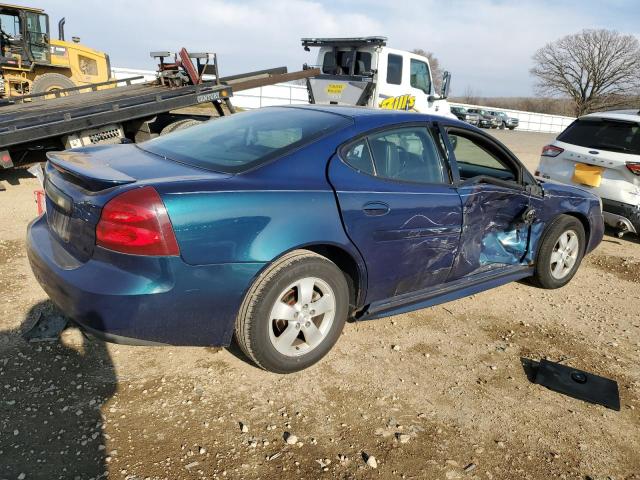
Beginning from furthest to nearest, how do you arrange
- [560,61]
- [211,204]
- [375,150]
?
1. [560,61]
2. [375,150]
3. [211,204]

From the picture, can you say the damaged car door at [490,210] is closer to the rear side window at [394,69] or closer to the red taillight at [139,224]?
the red taillight at [139,224]

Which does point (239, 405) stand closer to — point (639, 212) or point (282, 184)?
point (282, 184)

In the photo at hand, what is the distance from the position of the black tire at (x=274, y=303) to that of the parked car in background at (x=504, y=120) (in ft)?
122

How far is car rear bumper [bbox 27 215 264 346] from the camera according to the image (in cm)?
225

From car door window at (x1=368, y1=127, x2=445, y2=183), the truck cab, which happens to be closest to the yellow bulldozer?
the truck cab

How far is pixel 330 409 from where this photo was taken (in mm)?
2600

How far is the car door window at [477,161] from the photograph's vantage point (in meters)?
3.57

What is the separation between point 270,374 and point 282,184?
110 centimetres

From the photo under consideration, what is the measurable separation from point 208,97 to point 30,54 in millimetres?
9238

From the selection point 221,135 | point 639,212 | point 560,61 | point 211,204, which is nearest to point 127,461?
point 211,204

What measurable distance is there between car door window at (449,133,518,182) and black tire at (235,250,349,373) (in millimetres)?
1351

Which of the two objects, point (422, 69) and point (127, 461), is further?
point (422, 69)

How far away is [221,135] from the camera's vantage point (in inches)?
127

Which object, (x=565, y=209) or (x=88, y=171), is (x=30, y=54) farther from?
(x=565, y=209)
